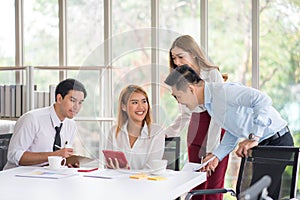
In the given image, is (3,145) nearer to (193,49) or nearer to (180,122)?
(180,122)

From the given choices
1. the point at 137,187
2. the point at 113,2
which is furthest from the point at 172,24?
the point at 137,187

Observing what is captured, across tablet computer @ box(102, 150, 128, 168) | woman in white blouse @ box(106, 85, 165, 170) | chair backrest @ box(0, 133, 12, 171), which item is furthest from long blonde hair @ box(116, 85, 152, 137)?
chair backrest @ box(0, 133, 12, 171)

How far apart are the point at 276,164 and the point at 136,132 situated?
0.70 m

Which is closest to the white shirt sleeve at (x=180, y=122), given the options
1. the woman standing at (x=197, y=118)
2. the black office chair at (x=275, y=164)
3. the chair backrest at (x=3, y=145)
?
the woman standing at (x=197, y=118)

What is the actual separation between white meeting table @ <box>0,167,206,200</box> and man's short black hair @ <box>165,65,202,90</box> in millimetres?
451

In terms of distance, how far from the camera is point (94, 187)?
251 cm

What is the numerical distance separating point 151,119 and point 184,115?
231 millimetres

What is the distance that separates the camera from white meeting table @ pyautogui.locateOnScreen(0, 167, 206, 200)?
228 centimetres

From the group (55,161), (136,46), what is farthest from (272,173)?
(55,161)

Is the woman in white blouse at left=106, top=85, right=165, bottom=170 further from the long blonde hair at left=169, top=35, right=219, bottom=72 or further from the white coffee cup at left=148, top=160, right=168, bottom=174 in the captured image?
the long blonde hair at left=169, top=35, right=219, bottom=72

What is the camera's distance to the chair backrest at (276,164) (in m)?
2.60

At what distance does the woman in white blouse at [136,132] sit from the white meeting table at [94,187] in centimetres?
14

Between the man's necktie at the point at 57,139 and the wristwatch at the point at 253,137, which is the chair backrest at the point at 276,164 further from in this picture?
the man's necktie at the point at 57,139

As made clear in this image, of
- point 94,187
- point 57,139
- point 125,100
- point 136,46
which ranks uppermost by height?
point 136,46
